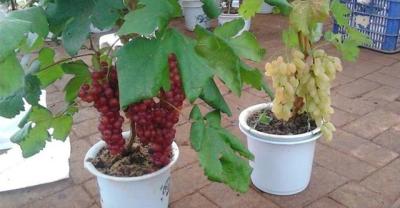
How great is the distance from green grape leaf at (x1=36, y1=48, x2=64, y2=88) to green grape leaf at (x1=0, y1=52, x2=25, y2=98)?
39cm

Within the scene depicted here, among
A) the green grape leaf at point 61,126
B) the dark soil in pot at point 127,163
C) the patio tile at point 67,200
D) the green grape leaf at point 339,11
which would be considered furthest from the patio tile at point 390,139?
the green grape leaf at point 61,126

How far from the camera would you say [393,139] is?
2121 mm

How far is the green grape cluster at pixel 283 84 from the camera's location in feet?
5.08

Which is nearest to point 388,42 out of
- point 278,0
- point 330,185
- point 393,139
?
point 393,139

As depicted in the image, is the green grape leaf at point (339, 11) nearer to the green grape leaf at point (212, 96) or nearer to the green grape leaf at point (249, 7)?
the green grape leaf at point (249, 7)

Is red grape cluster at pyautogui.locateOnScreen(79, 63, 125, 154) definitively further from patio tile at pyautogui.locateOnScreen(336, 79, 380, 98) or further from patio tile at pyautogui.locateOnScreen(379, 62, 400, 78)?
patio tile at pyautogui.locateOnScreen(379, 62, 400, 78)

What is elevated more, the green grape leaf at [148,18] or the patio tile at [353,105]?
the green grape leaf at [148,18]

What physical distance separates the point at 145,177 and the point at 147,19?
62 cm

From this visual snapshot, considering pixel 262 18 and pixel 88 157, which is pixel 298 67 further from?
pixel 262 18

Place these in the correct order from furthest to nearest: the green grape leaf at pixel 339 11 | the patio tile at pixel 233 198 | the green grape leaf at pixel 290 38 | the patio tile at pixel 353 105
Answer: the patio tile at pixel 353 105, the patio tile at pixel 233 198, the green grape leaf at pixel 290 38, the green grape leaf at pixel 339 11

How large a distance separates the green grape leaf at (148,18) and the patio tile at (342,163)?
1249mm

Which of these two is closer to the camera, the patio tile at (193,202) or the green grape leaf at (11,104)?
the green grape leaf at (11,104)

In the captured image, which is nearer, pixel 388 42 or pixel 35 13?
pixel 35 13

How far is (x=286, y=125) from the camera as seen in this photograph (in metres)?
1.71
